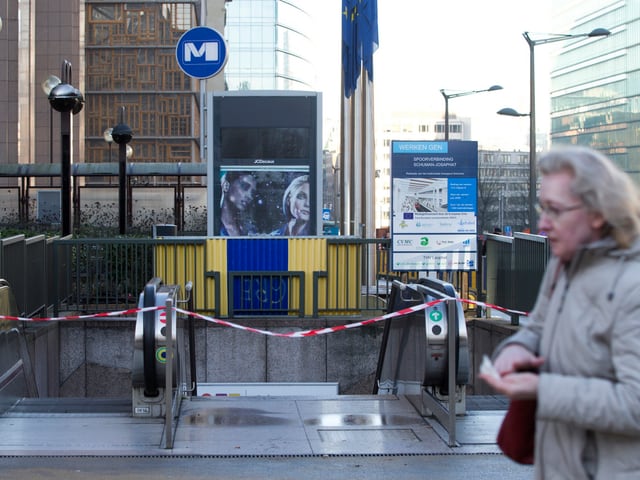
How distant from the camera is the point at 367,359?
A: 1169cm

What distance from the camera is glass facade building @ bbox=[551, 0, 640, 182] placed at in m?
122

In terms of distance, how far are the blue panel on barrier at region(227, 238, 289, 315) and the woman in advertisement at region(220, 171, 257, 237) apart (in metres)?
0.34

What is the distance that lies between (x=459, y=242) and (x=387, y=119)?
517 ft

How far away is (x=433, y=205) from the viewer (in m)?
12.1

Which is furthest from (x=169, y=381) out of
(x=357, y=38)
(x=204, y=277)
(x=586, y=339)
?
(x=357, y=38)

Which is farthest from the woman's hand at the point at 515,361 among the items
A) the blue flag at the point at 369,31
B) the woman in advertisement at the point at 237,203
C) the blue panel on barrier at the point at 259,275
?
the blue flag at the point at 369,31

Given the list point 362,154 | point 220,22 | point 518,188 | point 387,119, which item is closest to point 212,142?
point 362,154

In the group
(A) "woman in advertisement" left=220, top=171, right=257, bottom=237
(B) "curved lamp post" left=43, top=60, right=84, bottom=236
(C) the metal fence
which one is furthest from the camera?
(B) "curved lamp post" left=43, top=60, right=84, bottom=236

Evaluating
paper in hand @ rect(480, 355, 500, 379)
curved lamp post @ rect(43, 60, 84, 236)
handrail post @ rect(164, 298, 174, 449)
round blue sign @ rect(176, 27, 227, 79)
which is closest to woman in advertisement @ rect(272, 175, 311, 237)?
round blue sign @ rect(176, 27, 227, 79)

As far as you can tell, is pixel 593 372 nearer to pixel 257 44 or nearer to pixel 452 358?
pixel 452 358

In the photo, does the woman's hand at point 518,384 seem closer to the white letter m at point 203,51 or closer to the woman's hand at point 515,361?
the woman's hand at point 515,361

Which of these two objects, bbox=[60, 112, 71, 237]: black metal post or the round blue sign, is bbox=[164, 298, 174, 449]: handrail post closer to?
the round blue sign

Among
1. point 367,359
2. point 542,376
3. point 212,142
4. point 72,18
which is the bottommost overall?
point 367,359

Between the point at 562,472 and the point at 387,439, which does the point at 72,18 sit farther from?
the point at 562,472
